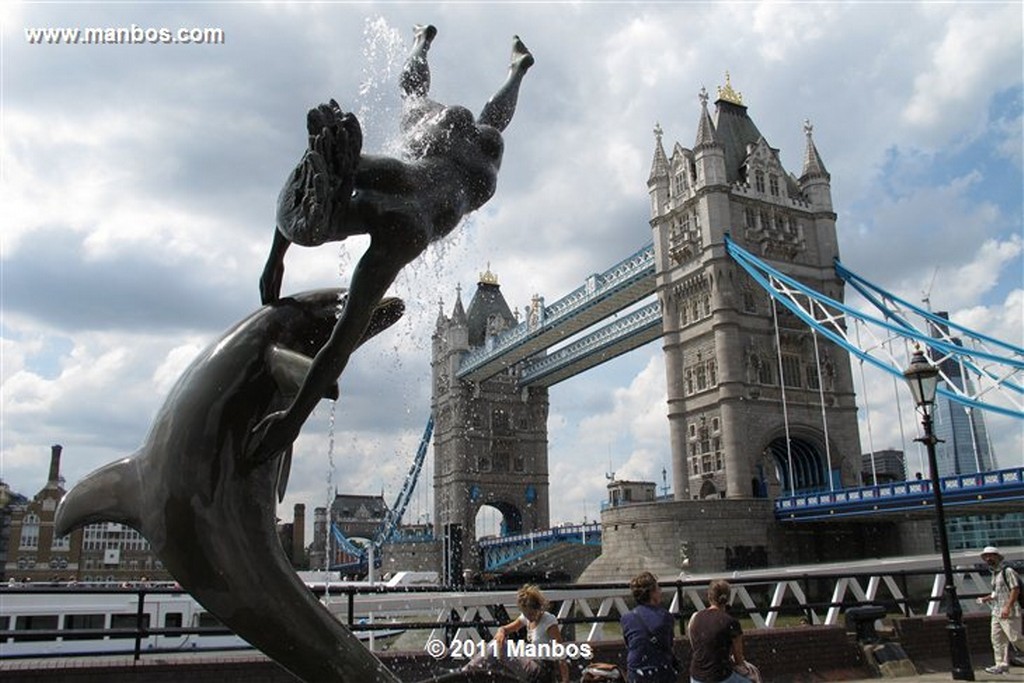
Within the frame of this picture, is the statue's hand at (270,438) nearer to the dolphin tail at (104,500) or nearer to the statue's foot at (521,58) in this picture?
the dolphin tail at (104,500)

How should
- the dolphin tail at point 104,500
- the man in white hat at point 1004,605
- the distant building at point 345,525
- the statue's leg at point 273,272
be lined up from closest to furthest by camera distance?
the dolphin tail at point 104,500 → the statue's leg at point 273,272 → the man in white hat at point 1004,605 → the distant building at point 345,525

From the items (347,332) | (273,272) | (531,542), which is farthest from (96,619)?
(531,542)

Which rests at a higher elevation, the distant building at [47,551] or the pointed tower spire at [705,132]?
the pointed tower spire at [705,132]

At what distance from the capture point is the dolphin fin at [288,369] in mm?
3115

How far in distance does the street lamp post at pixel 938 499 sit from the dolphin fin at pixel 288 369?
7.91 meters

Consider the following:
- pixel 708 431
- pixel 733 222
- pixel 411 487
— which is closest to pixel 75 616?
pixel 708 431

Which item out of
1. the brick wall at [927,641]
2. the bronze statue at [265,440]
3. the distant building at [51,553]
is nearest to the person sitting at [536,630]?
the bronze statue at [265,440]

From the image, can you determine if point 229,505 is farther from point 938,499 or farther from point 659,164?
point 659,164

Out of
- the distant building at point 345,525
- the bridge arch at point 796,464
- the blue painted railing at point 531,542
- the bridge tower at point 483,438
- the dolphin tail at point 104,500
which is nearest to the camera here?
the dolphin tail at point 104,500

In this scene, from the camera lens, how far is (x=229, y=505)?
3207 millimetres

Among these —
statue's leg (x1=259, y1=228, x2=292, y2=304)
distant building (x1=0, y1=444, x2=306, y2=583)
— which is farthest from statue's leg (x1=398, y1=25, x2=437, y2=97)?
distant building (x1=0, y1=444, x2=306, y2=583)

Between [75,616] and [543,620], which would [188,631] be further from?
[75,616]

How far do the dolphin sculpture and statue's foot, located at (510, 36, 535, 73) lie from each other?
1975 millimetres

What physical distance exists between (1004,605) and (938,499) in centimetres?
140
